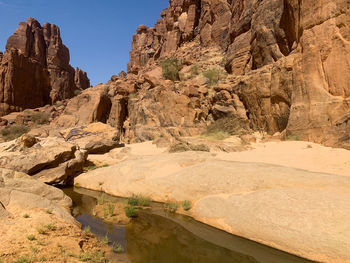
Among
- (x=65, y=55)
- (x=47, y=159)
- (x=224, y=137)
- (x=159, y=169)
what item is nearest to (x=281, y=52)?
(x=224, y=137)

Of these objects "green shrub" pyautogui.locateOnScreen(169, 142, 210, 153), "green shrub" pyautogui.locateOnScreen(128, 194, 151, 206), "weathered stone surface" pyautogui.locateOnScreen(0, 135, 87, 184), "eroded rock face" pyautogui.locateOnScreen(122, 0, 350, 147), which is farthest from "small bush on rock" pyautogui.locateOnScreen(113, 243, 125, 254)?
"eroded rock face" pyautogui.locateOnScreen(122, 0, 350, 147)

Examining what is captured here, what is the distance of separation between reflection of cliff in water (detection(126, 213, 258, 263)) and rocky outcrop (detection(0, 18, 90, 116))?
36790mm

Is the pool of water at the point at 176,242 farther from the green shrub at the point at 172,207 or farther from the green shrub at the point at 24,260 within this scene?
the green shrub at the point at 24,260

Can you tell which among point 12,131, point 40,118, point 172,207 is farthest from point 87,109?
point 172,207

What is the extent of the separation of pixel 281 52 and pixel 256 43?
7.71 ft

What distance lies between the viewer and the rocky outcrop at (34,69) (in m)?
34.0

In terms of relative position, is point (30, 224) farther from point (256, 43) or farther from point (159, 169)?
point (256, 43)

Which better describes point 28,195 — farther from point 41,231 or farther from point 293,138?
point 293,138

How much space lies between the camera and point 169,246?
3.76m

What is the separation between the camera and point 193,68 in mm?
23391

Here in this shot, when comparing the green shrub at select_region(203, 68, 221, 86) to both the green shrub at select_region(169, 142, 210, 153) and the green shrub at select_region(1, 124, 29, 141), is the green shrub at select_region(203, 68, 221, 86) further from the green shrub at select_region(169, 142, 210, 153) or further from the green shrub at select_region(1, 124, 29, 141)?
the green shrub at select_region(1, 124, 29, 141)

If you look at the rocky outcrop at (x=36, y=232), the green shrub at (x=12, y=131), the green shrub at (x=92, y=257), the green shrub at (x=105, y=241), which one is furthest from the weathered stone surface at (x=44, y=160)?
the green shrub at (x=12, y=131)

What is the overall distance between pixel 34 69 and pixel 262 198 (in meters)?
45.0

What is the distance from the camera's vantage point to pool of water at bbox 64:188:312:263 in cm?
336
